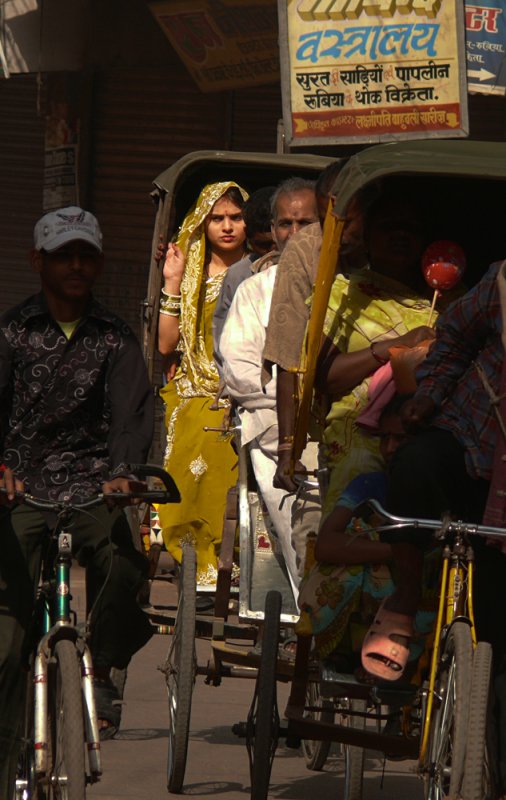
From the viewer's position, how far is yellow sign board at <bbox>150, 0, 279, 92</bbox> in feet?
44.3

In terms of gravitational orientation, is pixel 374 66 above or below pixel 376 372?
above

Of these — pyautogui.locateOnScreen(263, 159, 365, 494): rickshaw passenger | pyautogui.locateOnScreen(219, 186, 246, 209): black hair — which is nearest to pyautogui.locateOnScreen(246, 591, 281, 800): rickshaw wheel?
pyautogui.locateOnScreen(263, 159, 365, 494): rickshaw passenger

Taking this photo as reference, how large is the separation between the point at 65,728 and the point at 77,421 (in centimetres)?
111

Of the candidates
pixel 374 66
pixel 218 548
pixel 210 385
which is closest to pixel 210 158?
pixel 210 385

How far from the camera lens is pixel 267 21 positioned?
13.6m

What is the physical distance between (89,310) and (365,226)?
102 cm

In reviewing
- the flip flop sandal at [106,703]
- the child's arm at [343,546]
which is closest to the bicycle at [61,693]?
the flip flop sandal at [106,703]

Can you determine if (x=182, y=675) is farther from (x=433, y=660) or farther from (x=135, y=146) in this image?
(x=135, y=146)

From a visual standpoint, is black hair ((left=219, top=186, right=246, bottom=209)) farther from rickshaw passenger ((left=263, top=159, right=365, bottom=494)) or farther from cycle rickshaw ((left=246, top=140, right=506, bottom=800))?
rickshaw passenger ((left=263, top=159, right=365, bottom=494))

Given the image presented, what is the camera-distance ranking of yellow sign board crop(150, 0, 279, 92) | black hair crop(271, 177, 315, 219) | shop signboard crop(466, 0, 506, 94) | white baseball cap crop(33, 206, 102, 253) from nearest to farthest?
white baseball cap crop(33, 206, 102, 253) → black hair crop(271, 177, 315, 219) → shop signboard crop(466, 0, 506, 94) → yellow sign board crop(150, 0, 279, 92)

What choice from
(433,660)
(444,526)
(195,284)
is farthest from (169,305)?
(444,526)

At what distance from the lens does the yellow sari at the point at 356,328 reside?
6062 millimetres

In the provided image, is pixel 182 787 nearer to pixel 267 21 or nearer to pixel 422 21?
pixel 422 21

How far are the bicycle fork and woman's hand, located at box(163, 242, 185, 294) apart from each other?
3.83 metres
